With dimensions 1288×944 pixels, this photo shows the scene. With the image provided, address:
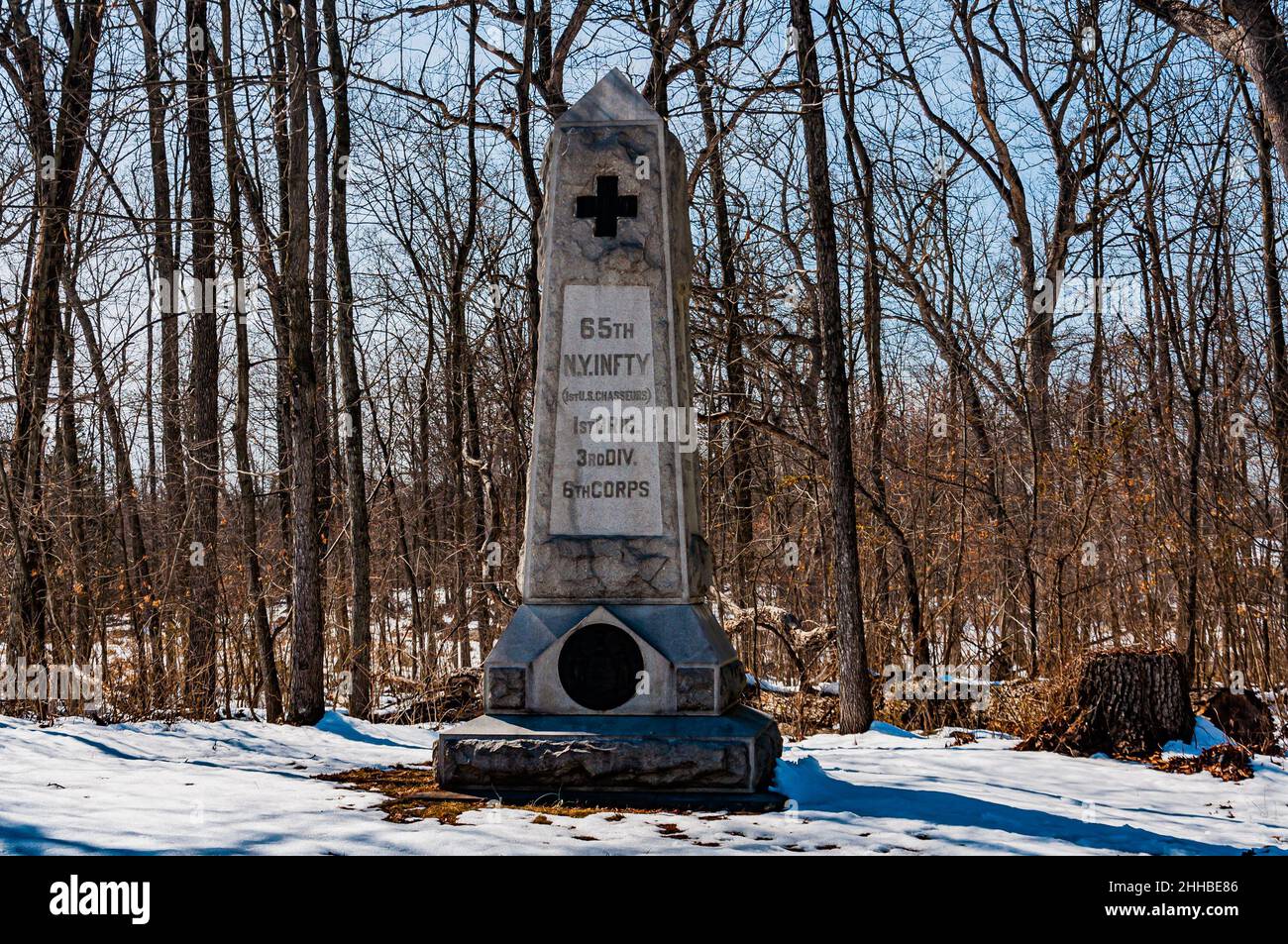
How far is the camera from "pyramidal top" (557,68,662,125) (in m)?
6.73

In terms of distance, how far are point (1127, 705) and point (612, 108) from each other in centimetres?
555

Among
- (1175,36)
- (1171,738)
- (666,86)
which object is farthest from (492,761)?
(1175,36)

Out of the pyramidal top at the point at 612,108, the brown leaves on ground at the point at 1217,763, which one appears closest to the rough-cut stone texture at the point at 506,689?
the pyramidal top at the point at 612,108

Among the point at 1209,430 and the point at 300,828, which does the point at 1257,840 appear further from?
the point at 1209,430

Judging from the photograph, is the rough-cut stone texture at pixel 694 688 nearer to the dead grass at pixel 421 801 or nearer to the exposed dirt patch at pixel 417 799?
the dead grass at pixel 421 801

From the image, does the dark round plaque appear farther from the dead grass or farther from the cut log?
the cut log

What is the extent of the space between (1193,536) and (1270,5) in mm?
5033

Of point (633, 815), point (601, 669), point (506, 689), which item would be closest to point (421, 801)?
point (506, 689)

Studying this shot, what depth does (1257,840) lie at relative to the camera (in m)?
4.95

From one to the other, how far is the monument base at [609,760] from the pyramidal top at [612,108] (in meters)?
3.74

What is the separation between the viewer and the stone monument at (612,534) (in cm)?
588

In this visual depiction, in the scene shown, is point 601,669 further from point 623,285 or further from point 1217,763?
point 1217,763

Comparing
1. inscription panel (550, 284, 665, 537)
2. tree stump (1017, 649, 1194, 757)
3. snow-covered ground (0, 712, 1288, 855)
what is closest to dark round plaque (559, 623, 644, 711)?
inscription panel (550, 284, 665, 537)

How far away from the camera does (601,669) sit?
20.3 feet
